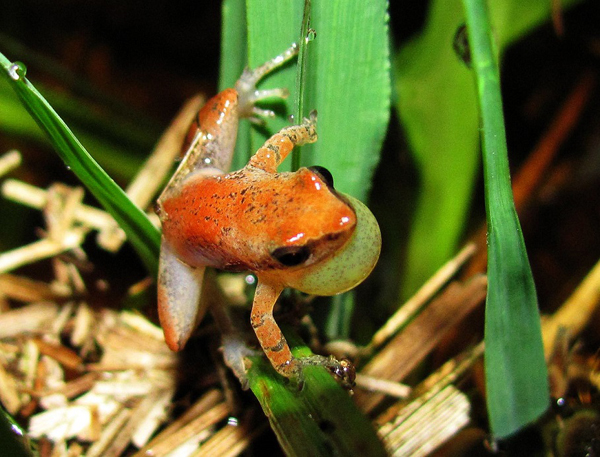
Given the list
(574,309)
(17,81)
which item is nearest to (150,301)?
(17,81)

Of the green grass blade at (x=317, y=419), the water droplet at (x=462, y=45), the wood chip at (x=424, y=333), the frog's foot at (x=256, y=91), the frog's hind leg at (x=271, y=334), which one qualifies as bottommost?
the wood chip at (x=424, y=333)

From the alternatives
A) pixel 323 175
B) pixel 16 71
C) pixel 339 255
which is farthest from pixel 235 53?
pixel 339 255

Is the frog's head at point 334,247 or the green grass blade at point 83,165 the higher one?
the green grass blade at point 83,165

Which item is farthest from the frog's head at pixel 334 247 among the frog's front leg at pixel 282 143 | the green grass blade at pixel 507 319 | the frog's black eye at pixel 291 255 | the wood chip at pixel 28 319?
the wood chip at pixel 28 319

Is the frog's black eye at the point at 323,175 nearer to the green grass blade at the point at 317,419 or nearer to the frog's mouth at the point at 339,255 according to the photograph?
the frog's mouth at the point at 339,255

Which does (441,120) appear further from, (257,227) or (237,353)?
(237,353)

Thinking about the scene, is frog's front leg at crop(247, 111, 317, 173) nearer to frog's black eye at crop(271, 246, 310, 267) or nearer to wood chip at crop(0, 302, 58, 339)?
frog's black eye at crop(271, 246, 310, 267)

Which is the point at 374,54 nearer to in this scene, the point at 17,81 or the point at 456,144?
the point at 456,144
